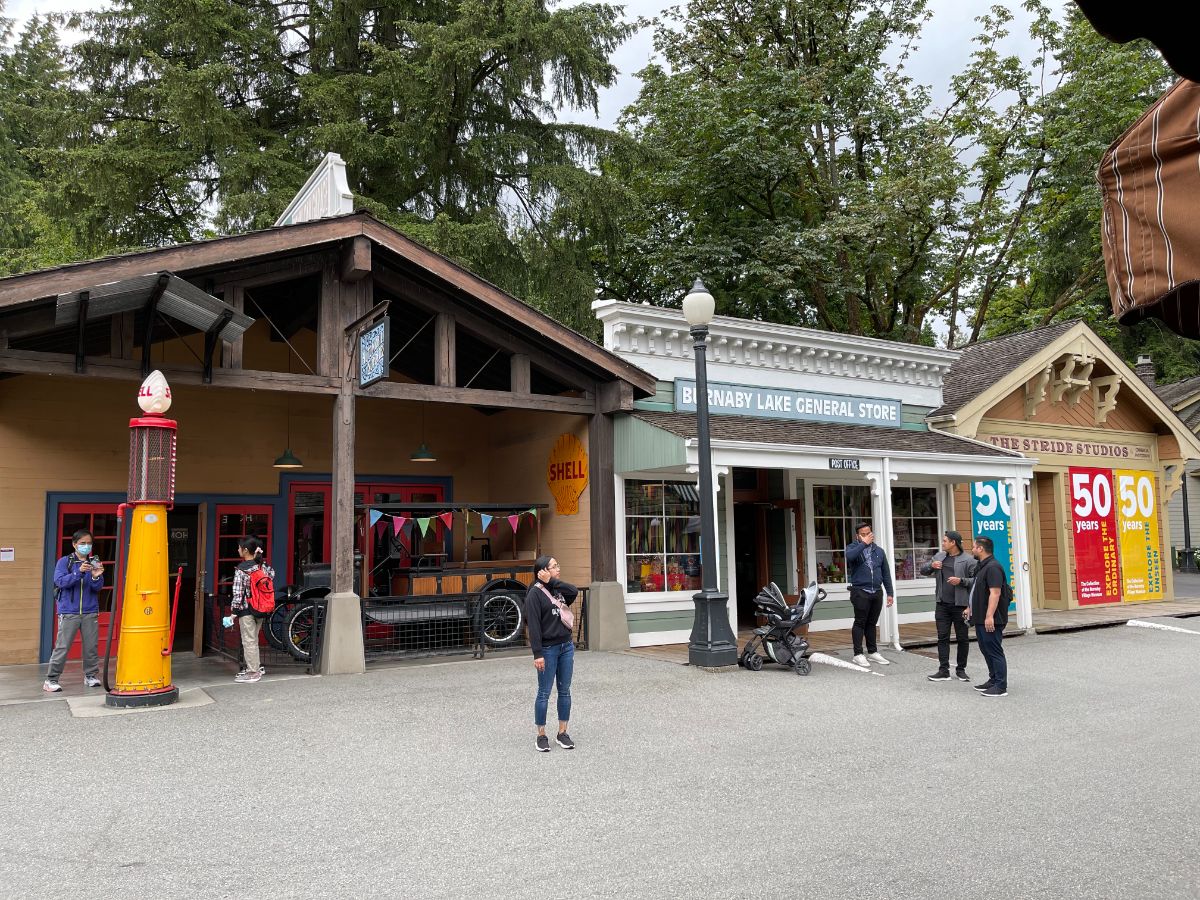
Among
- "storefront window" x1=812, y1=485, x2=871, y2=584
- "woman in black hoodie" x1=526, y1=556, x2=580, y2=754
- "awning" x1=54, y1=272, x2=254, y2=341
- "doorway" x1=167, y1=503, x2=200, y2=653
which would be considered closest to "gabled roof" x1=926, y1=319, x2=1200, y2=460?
"storefront window" x1=812, y1=485, x2=871, y2=584

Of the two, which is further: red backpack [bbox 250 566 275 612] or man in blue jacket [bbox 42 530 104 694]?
red backpack [bbox 250 566 275 612]

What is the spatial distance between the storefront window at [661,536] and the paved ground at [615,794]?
345 centimetres

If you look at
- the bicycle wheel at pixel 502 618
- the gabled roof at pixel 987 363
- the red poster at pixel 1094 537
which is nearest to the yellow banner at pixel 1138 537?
the red poster at pixel 1094 537

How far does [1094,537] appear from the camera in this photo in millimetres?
18344

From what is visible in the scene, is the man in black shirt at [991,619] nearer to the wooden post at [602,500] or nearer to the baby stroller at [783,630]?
the baby stroller at [783,630]

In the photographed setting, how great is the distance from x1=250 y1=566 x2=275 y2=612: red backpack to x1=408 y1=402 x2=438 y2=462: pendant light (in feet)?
14.4

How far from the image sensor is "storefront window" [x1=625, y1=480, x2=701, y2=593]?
43.0ft

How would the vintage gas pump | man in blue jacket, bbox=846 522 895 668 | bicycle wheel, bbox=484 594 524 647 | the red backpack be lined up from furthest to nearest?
1. bicycle wheel, bbox=484 594 524 647
2. man in blue jacket, bbox=846 522 895 668
3. the red backpack
4. the vintage gas pump

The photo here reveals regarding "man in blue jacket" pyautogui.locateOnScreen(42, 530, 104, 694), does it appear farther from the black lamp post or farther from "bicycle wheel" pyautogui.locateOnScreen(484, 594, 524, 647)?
the black lamp post

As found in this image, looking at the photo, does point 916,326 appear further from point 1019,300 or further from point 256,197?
point 256,197

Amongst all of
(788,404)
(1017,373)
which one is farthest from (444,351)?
(1017,373)

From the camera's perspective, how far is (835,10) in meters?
25.9

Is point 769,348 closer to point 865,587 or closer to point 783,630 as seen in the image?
point 865,587

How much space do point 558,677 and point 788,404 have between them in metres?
8.61
